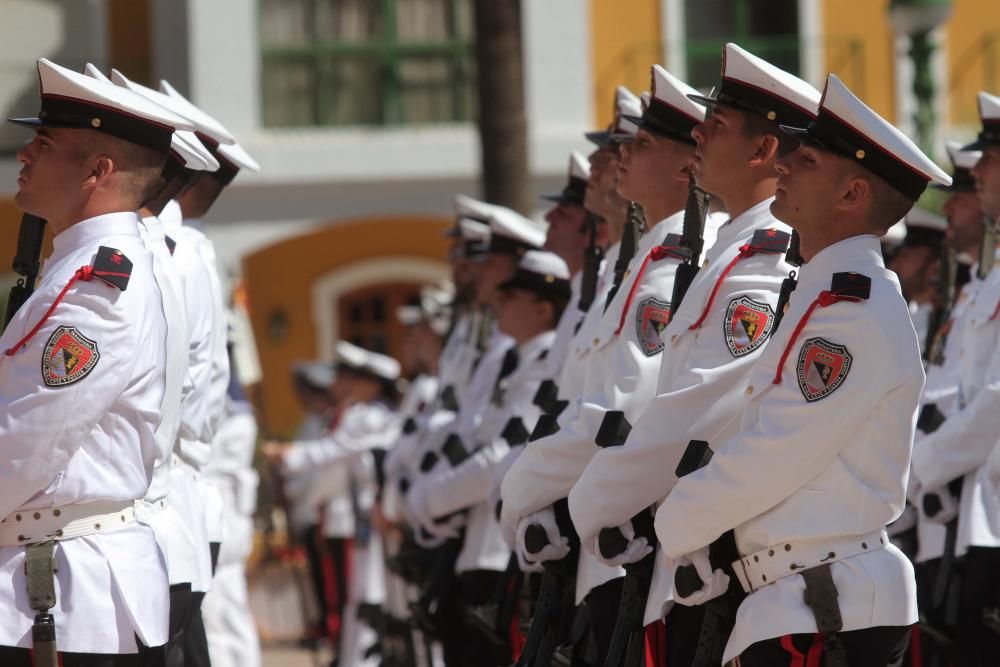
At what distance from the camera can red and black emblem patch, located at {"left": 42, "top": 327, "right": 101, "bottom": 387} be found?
4422 millimetres

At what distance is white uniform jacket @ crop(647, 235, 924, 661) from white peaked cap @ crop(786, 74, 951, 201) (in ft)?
0.71

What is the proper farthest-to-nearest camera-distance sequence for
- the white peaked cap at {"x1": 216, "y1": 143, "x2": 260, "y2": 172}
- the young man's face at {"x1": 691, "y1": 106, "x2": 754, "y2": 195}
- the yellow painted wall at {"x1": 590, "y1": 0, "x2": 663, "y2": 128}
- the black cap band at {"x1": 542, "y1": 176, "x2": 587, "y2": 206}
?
the yellow painted wall at {"x1": 590, "y1": 0, "x2": 663, "y2": 128}, the black cap band at {"x1": 542, "y1": 176, "x2": 587, "y2": 206}, the white peaked cap at {"x1": 216, "y1": 143, "x2": 260, "y2": 172}, the young man's face at {"x1": 691, "y1": 106, "x2": 754, "y2": 195}

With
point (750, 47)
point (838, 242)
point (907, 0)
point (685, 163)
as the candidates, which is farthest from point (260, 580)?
point (838, 242)

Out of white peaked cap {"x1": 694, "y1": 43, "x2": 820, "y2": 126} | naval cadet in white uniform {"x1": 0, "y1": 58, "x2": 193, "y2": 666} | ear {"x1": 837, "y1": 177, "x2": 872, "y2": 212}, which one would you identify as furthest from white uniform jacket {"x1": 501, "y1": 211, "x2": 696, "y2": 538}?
naval cadet in white uniform {"x1": 0, "y1": 58, "x2": 193, "y2": 666}

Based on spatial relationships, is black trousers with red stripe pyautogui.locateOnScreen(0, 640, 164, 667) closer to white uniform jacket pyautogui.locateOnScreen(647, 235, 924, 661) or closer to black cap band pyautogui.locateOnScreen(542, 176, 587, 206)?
white uniform jacket pyautogui.locateOnScreen(647, 235, 924, 661)

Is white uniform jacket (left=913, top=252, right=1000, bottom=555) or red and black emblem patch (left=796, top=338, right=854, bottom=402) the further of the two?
white uniform jacket (left=913, top=252, right=1000, bottom=555)

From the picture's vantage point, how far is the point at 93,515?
4.58 m

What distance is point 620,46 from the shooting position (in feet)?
62.2

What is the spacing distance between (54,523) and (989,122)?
3.58 metres

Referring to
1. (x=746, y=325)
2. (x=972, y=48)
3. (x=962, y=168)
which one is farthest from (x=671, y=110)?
(x=972, y=48)

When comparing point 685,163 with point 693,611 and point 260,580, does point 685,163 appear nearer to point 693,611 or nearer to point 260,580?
point 693,611

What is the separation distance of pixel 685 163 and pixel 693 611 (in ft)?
4.61

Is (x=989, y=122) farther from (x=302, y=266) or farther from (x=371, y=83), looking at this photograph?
(x=302, y=266)

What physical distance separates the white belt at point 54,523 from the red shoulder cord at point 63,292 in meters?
0.39
